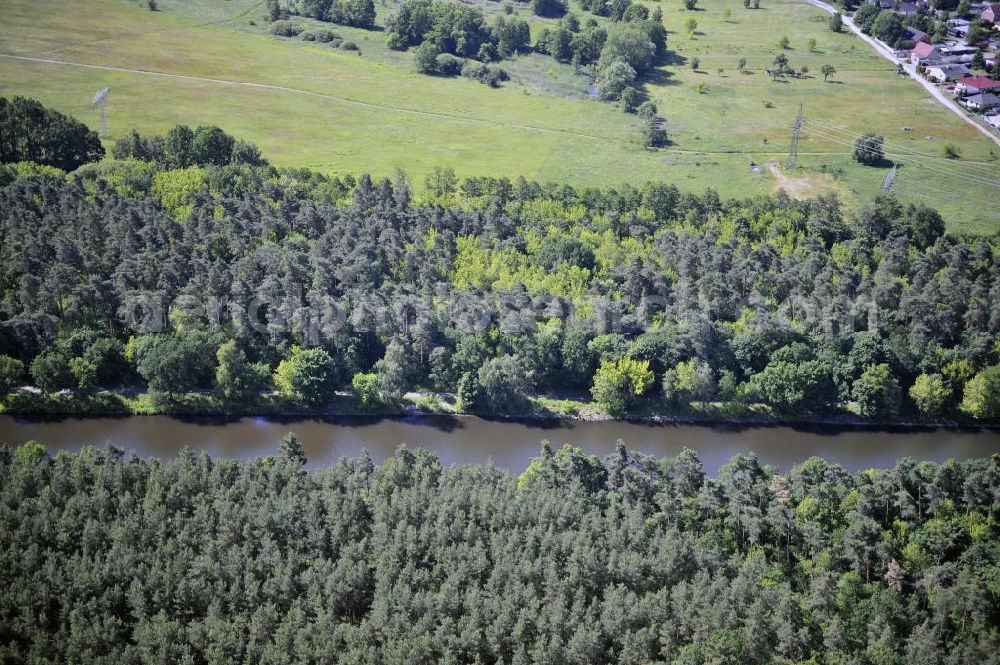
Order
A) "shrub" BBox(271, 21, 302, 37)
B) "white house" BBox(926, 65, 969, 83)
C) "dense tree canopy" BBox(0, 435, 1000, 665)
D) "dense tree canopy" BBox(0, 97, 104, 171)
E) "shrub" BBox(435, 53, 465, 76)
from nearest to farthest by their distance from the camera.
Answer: "dense tree canopy" BBox(0, 435, 1000, 665), "dense tree canopy" BBox(0, 97, 104, 171), "white house" BBox(926, 65, 969, 83), "shrub" BBox(435, 53, 465, 76), "shrub" BBox(271, 21, 302, 37)

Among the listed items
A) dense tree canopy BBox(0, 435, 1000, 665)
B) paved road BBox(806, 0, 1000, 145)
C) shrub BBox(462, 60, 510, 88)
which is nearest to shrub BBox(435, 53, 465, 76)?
shrub BBox(462, 60, 510, 88)

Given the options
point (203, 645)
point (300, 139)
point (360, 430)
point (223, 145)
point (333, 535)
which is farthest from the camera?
point (300, 139)

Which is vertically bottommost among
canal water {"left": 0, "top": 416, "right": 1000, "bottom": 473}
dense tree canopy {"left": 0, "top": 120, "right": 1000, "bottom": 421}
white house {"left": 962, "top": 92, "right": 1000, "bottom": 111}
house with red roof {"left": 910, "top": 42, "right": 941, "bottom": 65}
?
canal water {"left": 0, "top": 416, "right": 1000, "bottom": 473}

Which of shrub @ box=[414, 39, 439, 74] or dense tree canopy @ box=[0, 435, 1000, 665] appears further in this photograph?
shrub @ box=[414, 39, 439, 74]

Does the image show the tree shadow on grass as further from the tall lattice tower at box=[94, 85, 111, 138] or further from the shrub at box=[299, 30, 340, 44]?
the tall lattice tower at box=[94, 85, 111, 138]

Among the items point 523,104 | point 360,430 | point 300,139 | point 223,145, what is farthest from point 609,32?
point 360,430

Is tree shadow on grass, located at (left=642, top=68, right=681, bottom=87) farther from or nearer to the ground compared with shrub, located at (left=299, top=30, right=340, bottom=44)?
nearer to the ground

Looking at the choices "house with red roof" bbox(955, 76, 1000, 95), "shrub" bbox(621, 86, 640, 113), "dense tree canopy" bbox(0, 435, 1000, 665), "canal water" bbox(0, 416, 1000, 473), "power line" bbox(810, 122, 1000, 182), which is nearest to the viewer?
"dense tree canopy" bbox(0, 435, 1000, 665)

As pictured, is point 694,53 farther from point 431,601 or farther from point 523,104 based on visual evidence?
point 431,601
